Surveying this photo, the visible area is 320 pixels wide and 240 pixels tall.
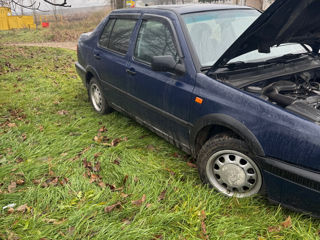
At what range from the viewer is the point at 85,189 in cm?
304

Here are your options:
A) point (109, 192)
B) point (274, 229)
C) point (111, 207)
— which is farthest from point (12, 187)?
point (274, 229)

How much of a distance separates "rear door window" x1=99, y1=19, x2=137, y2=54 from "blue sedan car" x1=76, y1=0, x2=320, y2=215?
26mm

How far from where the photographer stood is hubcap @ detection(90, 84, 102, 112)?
4.89 m

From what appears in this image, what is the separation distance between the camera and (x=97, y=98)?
4980 mm

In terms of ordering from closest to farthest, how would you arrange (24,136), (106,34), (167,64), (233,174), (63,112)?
(233,174)
(167,64)
(24,136)
(106,34)
(63,112)

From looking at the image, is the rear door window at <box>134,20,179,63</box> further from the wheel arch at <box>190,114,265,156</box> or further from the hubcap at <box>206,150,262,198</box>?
the hubcap at <box>206,150,262,198</box>

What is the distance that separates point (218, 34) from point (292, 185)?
1.81 m

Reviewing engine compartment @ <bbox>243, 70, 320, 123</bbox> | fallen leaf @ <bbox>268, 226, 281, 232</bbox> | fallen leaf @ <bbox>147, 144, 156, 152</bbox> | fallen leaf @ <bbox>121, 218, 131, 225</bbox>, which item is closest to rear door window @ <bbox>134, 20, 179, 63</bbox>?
engine compartment @ <bbox>243, 70, 320, 123</bbox>

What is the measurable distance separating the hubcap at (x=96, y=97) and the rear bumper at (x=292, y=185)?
324 centimetres

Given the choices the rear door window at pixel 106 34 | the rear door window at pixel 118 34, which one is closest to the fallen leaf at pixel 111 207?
the rear door window at pixel 118 34

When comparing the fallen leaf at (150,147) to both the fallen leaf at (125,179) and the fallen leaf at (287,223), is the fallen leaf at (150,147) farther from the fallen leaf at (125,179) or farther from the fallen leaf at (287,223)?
→ the fallen leaf at (287,223)

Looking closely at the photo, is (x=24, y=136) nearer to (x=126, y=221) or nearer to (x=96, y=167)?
(x=96, y=167)

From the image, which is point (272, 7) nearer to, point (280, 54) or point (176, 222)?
point (280, 54)

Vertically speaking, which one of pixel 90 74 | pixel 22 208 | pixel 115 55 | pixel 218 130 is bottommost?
pixel 22 208
